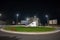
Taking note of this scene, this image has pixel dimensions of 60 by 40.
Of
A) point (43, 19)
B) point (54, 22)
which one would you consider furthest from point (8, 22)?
point (54, 22)

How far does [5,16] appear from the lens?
262ft

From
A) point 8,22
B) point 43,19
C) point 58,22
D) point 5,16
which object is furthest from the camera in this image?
point 5,16

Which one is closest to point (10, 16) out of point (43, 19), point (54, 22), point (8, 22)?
point (8, 22)

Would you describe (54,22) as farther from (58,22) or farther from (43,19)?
(43,19)

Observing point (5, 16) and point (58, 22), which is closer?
point (58, 22)

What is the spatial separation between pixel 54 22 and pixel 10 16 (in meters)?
37.7

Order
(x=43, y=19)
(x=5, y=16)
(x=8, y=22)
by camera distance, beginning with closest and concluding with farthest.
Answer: (x=8, y=22)
(x=43, y=19)
(x=5, y=16)

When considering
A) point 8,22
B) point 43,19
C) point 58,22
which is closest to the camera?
point 58,22

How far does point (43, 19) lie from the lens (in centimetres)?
7406

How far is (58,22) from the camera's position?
52.5 m

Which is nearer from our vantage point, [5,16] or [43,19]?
[43,19]

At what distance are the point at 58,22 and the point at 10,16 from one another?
38954 millimetres

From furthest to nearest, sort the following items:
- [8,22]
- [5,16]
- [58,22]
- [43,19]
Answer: [5,16] < [43,19] < [8,22] < [58,22]

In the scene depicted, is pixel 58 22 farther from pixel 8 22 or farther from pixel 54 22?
pixel 8 22
